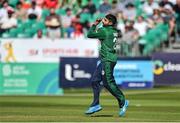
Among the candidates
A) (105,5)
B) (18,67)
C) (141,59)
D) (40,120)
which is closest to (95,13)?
(105,5)

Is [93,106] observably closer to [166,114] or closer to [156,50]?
[166,114]

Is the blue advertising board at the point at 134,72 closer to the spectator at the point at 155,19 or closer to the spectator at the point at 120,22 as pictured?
the spectator at the point at 120,22

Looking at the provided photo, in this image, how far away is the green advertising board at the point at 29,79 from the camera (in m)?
26.5

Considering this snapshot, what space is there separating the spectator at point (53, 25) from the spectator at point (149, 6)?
446 cm

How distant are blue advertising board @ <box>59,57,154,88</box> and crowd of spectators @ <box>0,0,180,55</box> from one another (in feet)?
A: 8.92

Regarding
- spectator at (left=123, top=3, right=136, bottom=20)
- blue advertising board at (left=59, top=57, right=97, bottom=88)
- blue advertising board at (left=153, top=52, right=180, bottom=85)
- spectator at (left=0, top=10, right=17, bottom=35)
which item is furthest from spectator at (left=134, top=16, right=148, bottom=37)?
spectator at (left=0, top=10, right=17, bottom=35)

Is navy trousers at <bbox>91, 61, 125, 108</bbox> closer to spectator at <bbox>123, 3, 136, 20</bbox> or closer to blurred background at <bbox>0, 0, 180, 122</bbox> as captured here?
blurred background at <bbox>0, 0, 180, 122</bbox>

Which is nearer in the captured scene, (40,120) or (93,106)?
(40,120)

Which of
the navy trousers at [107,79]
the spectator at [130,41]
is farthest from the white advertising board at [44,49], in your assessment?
the navy trousers at [107,79]

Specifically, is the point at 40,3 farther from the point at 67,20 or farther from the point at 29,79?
the point at 29,79

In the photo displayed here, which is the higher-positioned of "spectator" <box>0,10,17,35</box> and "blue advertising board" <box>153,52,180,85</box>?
"spectator" <box>0,10,17,35</box>

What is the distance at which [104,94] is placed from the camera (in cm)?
2562

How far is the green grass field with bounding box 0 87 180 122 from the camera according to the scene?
46.3ft

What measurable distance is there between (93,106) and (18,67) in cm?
1229
